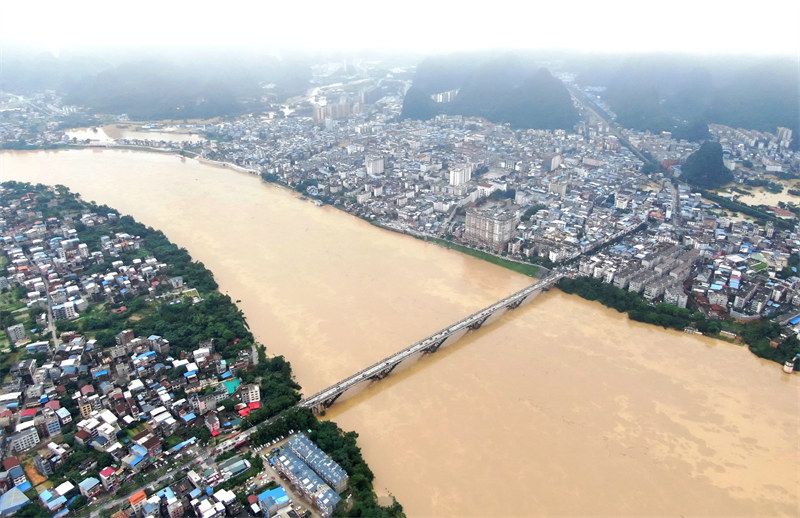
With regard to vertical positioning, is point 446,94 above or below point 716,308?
above

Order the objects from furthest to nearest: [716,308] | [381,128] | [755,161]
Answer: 1. [381,128]
2. [755,161]
3. [716,308]

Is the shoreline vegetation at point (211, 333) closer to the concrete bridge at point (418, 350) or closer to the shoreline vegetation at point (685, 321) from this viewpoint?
the concrete bridge at point (418, 350)

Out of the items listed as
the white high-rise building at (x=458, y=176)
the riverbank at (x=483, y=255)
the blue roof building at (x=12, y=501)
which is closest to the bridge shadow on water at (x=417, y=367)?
the riverbank at (x=483, y=255)

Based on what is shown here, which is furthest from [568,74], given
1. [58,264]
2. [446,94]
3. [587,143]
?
[58,264]

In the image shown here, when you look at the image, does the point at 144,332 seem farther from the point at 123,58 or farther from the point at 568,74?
the point at 123,58

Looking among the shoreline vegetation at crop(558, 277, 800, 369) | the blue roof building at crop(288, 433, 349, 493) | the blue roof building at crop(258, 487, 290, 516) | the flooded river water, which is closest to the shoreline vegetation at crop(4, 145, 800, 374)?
the shoreline vegetation at crop(558, 277, 800, 369)
